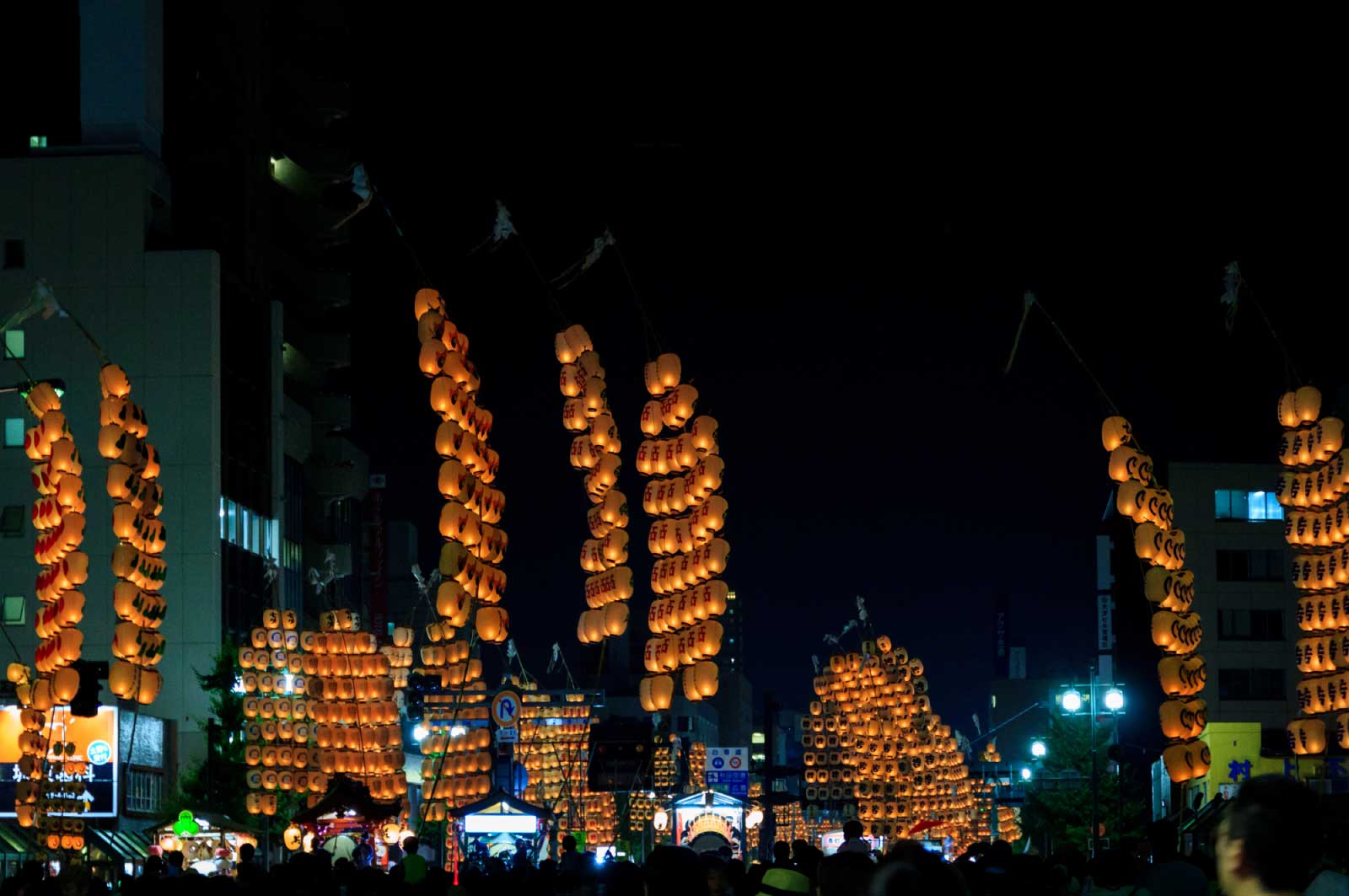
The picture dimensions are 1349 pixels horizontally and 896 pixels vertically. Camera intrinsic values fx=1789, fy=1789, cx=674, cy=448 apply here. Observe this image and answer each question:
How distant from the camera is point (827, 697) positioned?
251ft

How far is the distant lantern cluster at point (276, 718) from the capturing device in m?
49.5

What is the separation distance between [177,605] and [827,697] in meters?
28.7

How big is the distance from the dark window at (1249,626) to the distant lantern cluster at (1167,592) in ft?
96.8

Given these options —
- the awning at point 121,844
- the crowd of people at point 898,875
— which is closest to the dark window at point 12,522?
the awning at point 121,844

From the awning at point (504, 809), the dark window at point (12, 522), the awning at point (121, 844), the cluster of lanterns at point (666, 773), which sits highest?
the dark window at point (12, 522)

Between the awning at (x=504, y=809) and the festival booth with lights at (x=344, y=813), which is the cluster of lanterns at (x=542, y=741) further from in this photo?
the awning at (x=504, y=809)

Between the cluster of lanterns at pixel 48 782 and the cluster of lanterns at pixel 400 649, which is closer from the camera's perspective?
the cluster of lanterns at pixel 48 782

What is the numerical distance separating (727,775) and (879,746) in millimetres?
23486

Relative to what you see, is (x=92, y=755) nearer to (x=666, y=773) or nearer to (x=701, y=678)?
(x=701, y=678)

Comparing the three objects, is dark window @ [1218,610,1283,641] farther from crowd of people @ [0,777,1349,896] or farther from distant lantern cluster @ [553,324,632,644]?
crowd of people @ [0,777,1349,896]

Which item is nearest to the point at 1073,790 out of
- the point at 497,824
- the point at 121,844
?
the point at 497,824

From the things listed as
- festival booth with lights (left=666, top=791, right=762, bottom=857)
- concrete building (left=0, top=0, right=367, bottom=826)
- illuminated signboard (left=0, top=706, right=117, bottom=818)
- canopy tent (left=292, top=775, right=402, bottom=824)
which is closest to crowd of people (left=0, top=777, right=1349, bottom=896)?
canopy tent (left=292, top=775, right=402, bottom=824)

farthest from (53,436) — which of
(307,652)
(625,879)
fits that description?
(625,879)

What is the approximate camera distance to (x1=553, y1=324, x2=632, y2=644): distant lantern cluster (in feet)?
122
